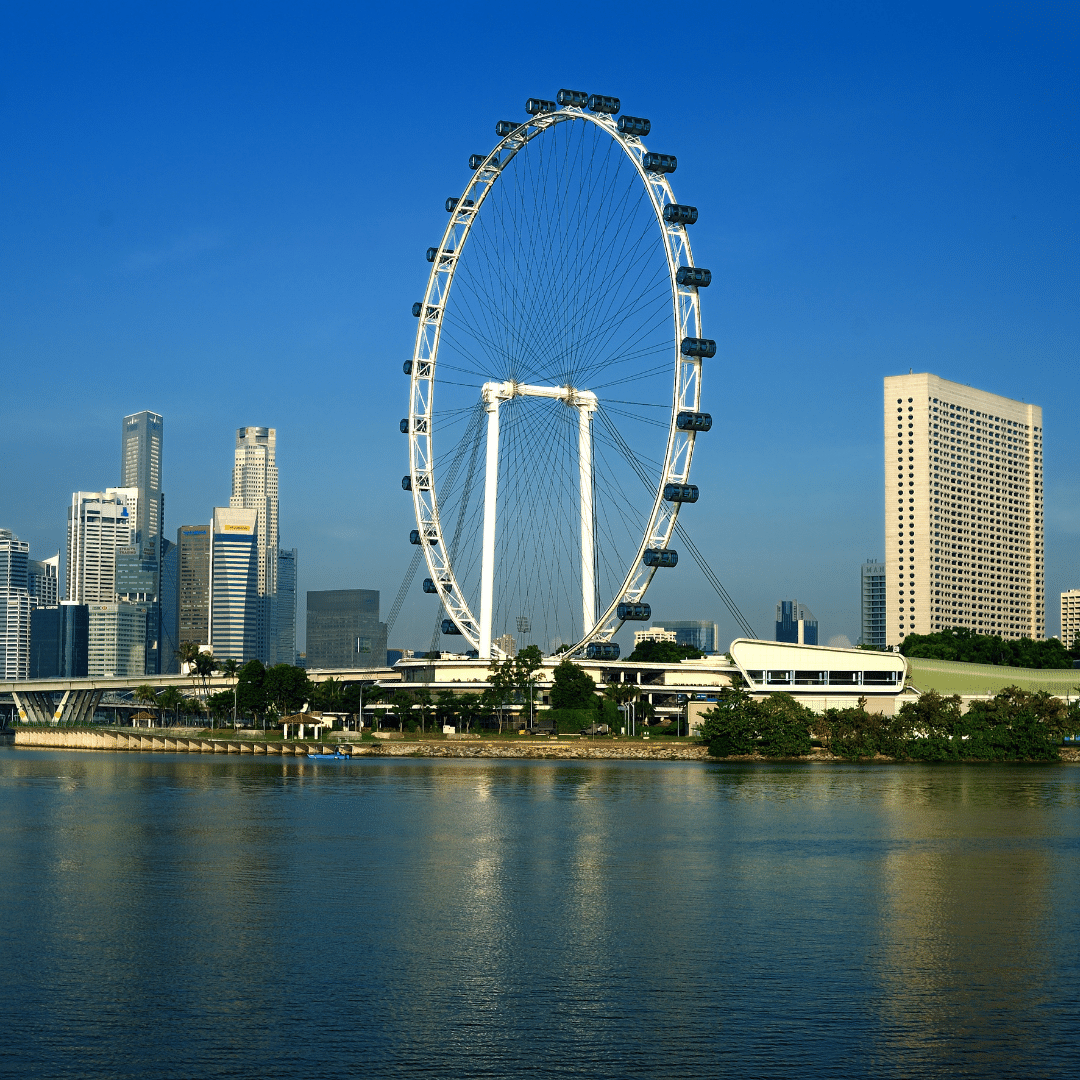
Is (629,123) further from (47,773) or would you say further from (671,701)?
(671,701)

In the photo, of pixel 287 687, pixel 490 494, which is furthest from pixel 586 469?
pixel 287 687

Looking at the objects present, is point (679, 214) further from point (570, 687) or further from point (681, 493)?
point (570, 687)

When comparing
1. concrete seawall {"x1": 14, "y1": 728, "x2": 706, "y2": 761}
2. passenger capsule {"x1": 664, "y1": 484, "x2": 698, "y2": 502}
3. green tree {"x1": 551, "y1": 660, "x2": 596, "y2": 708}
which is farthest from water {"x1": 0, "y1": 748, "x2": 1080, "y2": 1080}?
green tree {"x1": 551, "y1": 660, "x2": 596, "y2": 708}

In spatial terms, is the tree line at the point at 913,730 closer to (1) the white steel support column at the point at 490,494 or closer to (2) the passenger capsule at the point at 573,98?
(1) the white steel support column at the point at 490,494

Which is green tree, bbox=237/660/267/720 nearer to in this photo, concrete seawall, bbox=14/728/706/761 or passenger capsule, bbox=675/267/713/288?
concrete seawall, bbox=14/728/706/761

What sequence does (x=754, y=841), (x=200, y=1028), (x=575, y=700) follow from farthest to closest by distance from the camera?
(x=575, y=700) → (x=754, y=841) → (x=200, y=1028)

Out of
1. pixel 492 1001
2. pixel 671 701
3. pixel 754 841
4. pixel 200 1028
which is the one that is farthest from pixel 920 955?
pixel 671 701

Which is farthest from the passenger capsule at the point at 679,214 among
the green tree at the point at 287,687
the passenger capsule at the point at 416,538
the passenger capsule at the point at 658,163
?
the green tree at the point at 287,687
